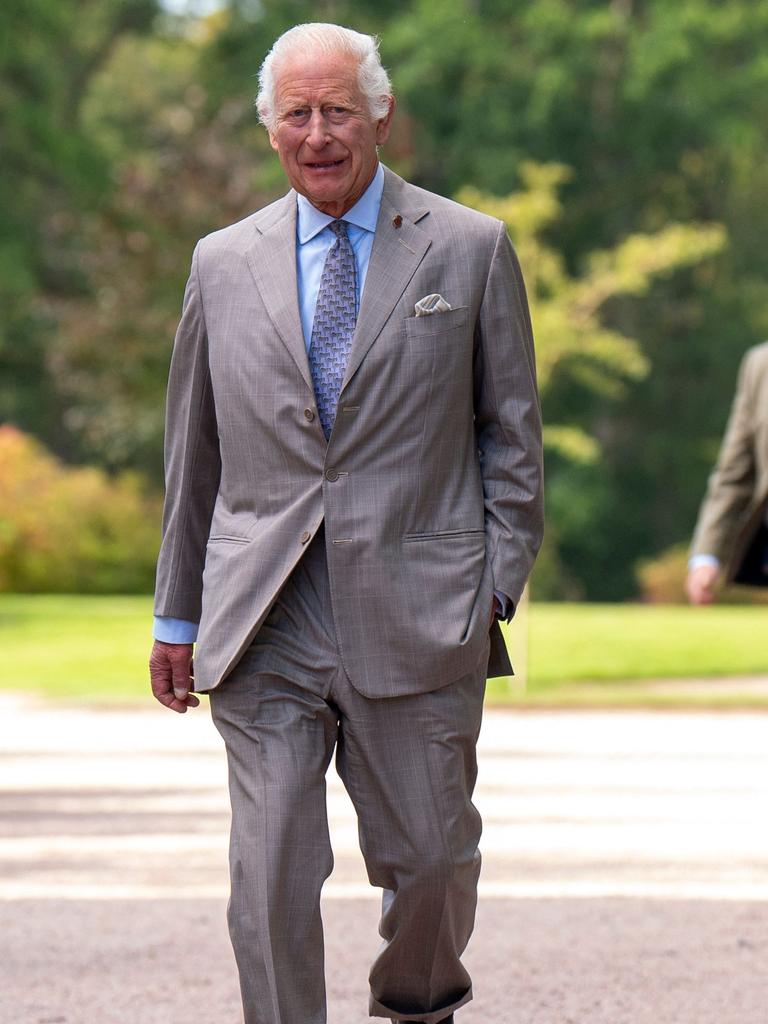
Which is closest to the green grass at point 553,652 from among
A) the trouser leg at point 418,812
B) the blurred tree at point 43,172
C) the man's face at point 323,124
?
the trouser leg at point 418,812

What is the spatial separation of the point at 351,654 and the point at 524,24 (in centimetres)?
3031

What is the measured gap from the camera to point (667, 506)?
3962 cm

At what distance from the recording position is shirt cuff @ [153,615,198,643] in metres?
4.06

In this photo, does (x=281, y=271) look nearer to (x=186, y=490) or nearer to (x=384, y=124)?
(x=384, y=124)

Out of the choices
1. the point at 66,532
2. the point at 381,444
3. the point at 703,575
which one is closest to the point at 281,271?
the point at 381,444

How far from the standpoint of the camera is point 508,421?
3.94m

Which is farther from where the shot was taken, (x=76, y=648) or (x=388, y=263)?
(x=76, y=648)

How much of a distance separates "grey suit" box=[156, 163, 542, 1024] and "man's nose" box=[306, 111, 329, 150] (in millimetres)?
226

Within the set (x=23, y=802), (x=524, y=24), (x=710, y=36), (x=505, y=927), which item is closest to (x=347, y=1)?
(x=524, y=24)

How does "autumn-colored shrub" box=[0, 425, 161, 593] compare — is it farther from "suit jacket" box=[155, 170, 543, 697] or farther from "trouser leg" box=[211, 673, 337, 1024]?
"trouser leg" box=[211, 673, 337, 1024]

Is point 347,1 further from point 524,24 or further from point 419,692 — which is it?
point 419,692

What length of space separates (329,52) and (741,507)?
3.25 metres

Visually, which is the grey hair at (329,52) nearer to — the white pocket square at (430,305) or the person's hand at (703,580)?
the white pocket square at (430,305)

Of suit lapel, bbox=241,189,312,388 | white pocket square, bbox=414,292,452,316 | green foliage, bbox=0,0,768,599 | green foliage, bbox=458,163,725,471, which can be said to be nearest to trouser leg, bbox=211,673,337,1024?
suit lapel, bbox=241,189,312,388
